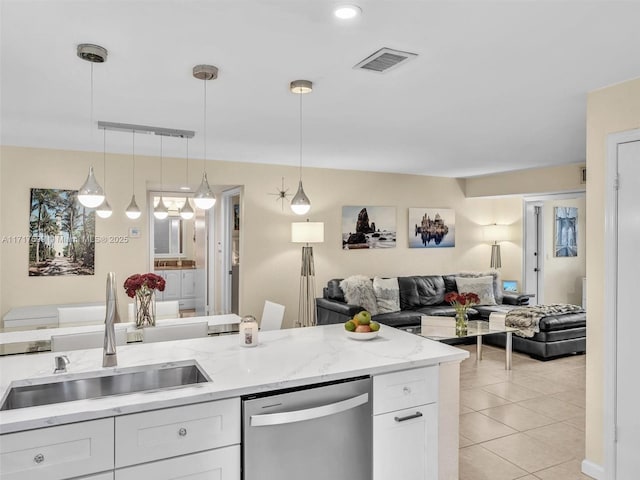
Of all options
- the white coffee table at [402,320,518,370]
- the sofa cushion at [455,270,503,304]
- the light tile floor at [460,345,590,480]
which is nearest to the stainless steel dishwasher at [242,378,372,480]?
the light tile floor at [460,345,590,480]

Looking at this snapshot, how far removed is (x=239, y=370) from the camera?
2.17 meters

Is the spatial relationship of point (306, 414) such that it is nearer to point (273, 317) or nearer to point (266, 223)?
point (273, 317)

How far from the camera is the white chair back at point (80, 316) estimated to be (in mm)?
4082

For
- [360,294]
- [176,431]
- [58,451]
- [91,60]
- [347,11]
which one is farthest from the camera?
[360,294]

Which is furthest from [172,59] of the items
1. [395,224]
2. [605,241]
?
[395,224]

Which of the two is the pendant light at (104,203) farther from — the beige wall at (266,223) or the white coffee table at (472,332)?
the white coffee table at (472,332)

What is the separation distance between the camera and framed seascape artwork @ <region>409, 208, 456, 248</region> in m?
7.52

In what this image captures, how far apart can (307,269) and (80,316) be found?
3.03 m

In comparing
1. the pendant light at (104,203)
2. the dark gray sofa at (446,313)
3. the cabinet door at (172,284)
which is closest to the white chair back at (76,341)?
the pendant light at (104,203)

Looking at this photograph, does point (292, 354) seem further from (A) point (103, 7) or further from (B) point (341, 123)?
(B) point (341, 123)

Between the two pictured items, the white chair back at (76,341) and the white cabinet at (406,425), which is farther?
the white chair back at (76,341)

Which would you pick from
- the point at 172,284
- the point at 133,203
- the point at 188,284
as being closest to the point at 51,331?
the point at 133,203

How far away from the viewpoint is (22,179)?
5074 millimetres

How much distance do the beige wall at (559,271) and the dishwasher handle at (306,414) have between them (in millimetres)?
6621
